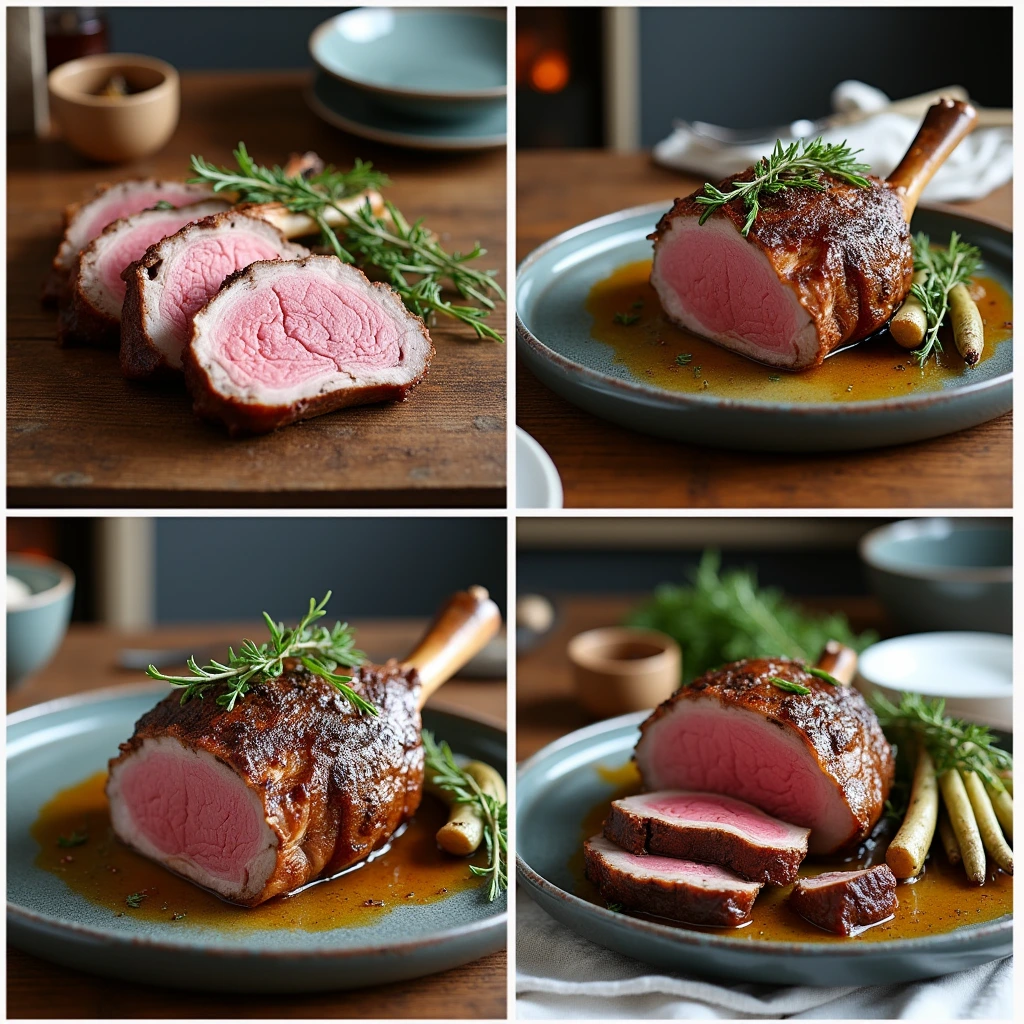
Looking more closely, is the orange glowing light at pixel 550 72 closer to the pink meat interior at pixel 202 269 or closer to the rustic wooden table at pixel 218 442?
the rustic wooden table at pixel 218 442

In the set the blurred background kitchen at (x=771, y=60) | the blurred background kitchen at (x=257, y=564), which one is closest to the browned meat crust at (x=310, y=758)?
the blurred background kitchen at (x=257, y=564)

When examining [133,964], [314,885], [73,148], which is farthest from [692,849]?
[73,148]

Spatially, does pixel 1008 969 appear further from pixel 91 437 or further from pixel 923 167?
pixel 91 437

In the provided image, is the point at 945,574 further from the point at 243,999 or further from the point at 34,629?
the point at 34,629

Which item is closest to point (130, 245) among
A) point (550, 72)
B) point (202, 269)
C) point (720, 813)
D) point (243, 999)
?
point (202, 269)

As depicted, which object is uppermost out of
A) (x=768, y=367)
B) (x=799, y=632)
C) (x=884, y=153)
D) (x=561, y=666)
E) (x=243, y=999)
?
(x=884, y=153)

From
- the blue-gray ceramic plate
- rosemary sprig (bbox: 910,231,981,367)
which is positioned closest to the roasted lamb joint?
rosemary sprig (bbox: 910,231,981,367)
